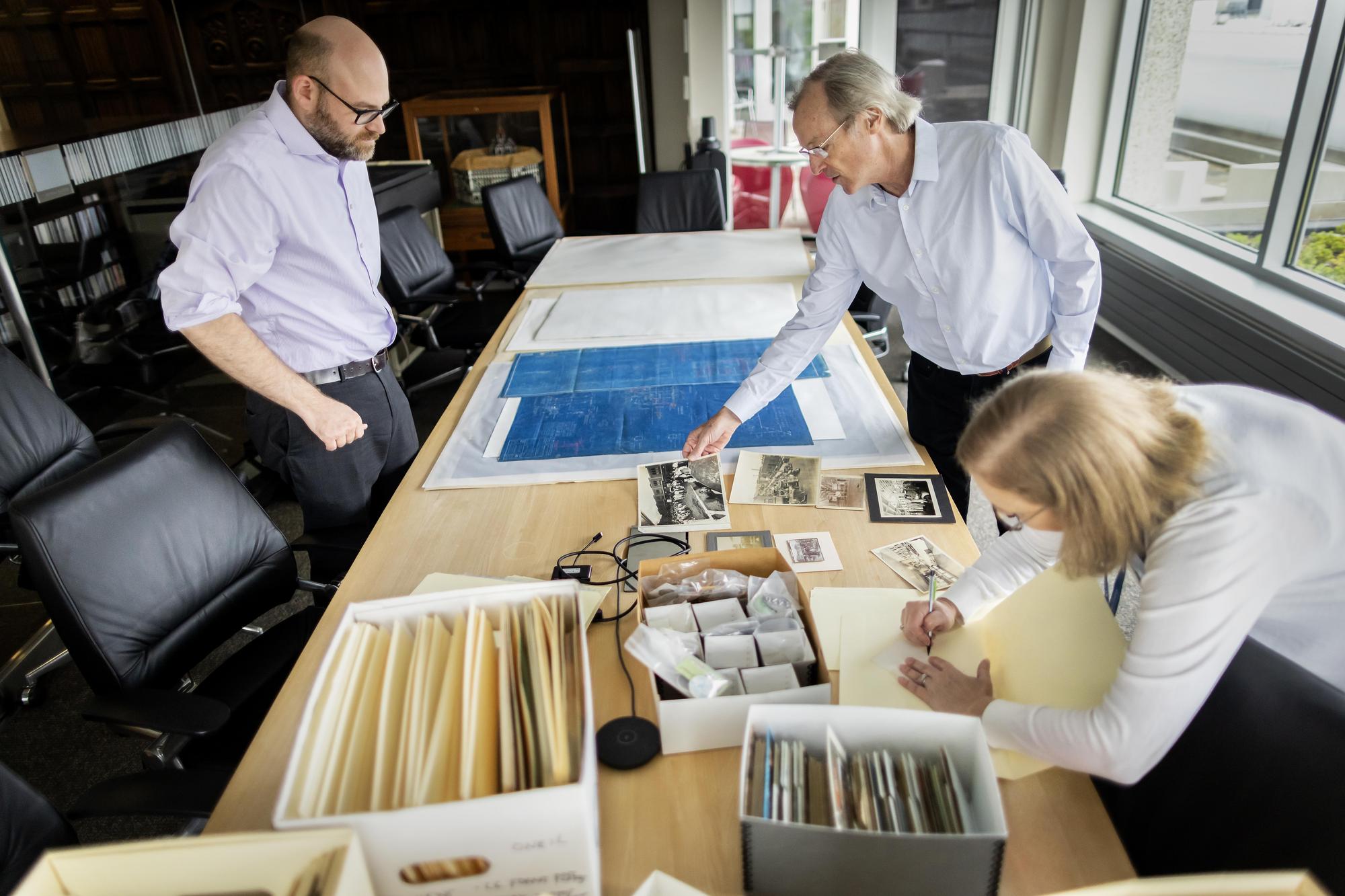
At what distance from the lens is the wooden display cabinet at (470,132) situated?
5422mm

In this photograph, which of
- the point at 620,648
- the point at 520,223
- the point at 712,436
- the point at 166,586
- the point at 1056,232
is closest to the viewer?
the point at 620,648

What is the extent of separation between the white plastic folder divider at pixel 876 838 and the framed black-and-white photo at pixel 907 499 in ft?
2.34

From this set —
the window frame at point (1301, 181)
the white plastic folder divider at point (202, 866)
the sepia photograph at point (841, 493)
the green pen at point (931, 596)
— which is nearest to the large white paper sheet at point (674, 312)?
the sepia photograph at point (841, 493)

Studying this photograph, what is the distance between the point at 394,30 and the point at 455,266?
3.05m

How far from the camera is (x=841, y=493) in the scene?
172cm

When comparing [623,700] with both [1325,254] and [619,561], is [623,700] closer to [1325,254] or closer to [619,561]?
[619,561]

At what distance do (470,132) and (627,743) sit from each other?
17.0 ft

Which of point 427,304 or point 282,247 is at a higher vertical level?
point 282,247

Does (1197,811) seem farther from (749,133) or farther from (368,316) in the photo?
(749,133)

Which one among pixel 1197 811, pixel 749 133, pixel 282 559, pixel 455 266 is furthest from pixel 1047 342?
pixel 749 133

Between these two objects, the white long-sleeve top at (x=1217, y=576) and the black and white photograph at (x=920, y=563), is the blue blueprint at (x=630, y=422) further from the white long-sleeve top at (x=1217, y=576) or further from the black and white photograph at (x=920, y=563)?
the white long-sleeve top at (x=1217, y=576)

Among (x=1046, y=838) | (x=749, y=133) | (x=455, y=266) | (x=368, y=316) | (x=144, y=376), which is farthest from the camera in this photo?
(x=749, y=133)

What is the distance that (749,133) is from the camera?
5.82m

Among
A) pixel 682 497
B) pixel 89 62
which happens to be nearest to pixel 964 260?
pixel 682 497
